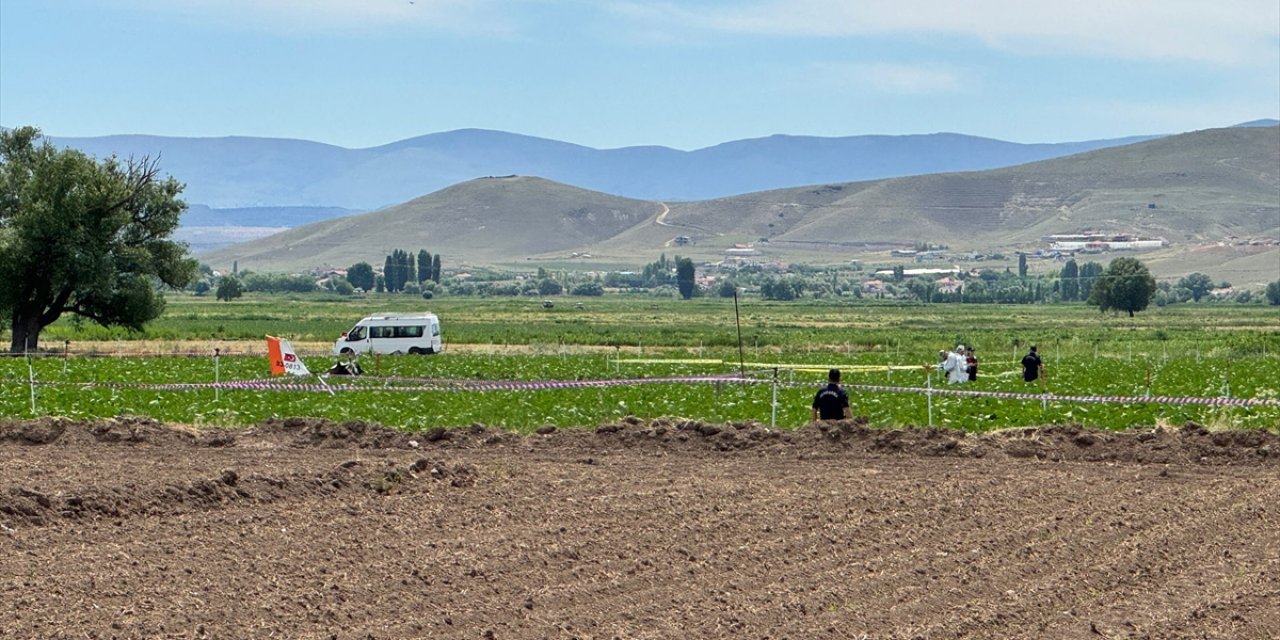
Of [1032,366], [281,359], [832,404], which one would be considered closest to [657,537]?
[832,404]

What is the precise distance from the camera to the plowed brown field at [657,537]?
12062 mm

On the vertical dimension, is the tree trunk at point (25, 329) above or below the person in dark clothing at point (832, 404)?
above

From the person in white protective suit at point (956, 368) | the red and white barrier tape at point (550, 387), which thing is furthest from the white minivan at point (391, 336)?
the person in white protective suit at point (956, 368)

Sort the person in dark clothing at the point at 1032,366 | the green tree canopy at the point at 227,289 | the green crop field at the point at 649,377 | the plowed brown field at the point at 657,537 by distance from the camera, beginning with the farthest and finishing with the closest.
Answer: the green tree canopy at the point at 227,289 < the person in dark clothing at the point at 1032,366 < the green crop field at the point at 649,377 < the plowed brown field at the point at 657,537

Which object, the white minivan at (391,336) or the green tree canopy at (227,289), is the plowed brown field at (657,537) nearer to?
the white minivan at (391,336)

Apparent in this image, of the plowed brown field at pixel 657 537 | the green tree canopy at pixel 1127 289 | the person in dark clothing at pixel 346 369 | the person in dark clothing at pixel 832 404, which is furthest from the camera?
the green tree canopy at pixel 1127 289

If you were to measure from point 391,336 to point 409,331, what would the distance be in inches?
27.6

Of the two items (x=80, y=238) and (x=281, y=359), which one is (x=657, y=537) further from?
(x=80, y=238)

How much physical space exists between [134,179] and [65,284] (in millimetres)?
4274

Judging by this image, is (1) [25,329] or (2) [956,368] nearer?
(2) [956,368]

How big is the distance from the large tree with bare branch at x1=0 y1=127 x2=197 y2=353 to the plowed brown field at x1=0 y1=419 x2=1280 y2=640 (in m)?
29.5

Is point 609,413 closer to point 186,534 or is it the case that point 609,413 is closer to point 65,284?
point 186,534

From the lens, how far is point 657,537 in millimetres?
15312

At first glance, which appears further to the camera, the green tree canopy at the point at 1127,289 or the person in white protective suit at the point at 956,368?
the green tree canopy at the point at 1127,289
